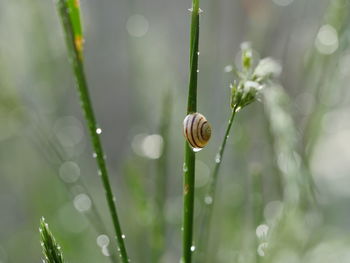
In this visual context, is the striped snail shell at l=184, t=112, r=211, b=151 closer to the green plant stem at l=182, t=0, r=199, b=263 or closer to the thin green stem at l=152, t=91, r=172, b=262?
the green plant stem at l=182, t=0, r=199, b=263

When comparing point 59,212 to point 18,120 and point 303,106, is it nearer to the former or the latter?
point 18,120

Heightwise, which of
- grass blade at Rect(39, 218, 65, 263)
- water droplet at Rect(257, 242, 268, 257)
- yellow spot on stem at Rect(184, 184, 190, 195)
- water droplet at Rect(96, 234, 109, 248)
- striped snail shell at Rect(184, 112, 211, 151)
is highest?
water droplet at Rect(96, 234, 109, 248)

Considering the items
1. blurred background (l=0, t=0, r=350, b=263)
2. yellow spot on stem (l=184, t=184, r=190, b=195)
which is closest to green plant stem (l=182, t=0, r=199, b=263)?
yellow spot on stem (l=184, t=184, r=190, b=195)

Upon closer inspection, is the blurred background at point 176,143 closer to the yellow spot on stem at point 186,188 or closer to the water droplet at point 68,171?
the water droplet at point 68,171

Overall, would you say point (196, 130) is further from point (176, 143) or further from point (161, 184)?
point (176, 143)

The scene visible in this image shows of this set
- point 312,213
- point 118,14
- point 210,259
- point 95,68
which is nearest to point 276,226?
point 312,213

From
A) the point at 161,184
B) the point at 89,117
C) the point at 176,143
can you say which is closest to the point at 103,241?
the point at 161,184

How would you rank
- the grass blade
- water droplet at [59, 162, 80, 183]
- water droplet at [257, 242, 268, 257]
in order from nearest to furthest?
1. the grass blade
2. water droplet at [257, 242, 268, 257]
3. water droplet at [59, 162, 80, 183]

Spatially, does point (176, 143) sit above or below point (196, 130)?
above
